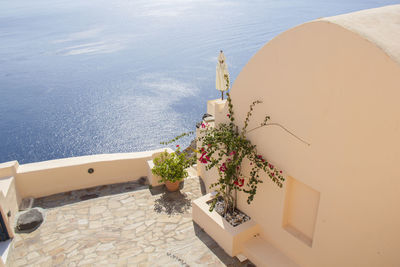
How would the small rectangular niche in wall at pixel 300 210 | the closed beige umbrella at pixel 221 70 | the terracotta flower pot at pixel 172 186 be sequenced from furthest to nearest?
the closed beige umbrella at pixel 221 70 < the terracotta flower pot at pixel 172 186 < the small rectangular niche in wall at pixel 300 210

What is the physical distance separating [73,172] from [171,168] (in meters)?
2.90

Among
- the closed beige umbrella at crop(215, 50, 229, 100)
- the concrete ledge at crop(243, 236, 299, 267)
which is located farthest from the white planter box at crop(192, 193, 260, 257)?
the closed beige umbrella at crop(215, 50, 229, 100)

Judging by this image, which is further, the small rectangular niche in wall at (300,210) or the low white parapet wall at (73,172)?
the low white parapet wall at (73,172)

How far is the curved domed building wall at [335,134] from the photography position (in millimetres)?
3781

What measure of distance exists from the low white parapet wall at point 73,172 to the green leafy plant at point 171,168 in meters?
0.86

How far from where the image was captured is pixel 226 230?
6.30 meters

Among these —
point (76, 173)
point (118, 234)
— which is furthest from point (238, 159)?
point (76, 173)

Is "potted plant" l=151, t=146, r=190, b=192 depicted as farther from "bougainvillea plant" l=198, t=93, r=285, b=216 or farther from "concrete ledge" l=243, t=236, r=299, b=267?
"concrete ledge" l=243, t=236, r=299, b=267

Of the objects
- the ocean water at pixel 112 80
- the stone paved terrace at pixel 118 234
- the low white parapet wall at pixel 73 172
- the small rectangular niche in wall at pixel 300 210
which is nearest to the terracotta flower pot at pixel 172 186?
the stone paved terrace at pixel 118 234

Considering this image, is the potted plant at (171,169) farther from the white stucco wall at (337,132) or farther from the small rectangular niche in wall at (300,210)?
the small rectangular niche in wall at (300,210)

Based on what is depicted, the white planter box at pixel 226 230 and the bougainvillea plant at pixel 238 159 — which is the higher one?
the bougainvillea plant at pixel 238 159

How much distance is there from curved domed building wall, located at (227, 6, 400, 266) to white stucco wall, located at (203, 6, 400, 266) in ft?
0.05

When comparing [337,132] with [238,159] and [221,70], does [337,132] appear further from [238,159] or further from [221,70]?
[221,70]

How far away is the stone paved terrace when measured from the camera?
632 cm
